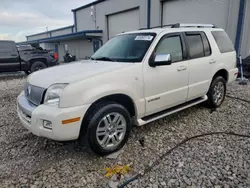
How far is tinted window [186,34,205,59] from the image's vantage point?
376cm

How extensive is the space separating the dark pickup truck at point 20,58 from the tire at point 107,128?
8.43 metres

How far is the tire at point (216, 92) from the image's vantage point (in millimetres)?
4375

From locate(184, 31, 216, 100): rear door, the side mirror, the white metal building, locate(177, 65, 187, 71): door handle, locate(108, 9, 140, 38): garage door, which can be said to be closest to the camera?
the side mirror

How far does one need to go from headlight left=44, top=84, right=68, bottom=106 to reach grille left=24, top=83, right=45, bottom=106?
0.13 m

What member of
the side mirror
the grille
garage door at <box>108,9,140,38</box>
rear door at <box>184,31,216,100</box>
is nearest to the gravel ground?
rear door at <box>184,31,216,100</box>

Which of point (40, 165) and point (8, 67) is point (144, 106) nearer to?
point (40, 165)

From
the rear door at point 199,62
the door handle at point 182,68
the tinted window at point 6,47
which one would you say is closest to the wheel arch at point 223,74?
the rear door at point 199,62

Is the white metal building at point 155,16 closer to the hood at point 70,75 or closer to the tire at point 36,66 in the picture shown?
the tire at point 36,66

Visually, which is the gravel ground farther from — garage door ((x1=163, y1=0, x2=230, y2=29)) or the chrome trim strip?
garage door ((x1=163, y1=0, x2=230, y2=29))

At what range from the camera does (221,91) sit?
4672 millimetres

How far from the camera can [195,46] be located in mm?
3881

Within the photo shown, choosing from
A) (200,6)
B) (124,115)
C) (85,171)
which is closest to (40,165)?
(85,171)

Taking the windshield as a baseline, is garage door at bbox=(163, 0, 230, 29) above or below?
above

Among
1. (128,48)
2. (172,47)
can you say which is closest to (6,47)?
(128,48)
